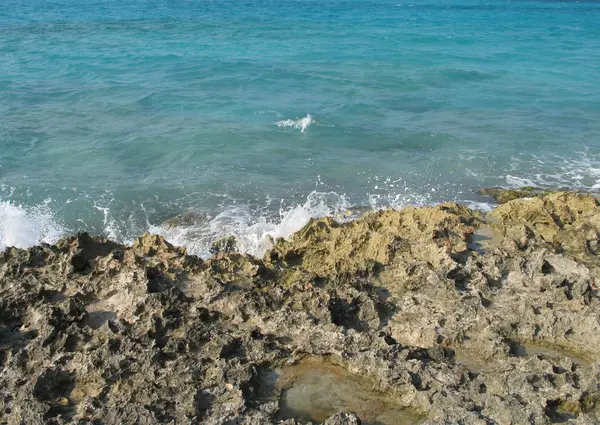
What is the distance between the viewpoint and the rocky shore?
18.0 feet

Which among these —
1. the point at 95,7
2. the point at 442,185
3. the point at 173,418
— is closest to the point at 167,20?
the point at 95,7

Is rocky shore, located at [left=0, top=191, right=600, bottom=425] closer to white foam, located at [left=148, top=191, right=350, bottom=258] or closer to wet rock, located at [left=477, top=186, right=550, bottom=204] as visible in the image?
white foam, located at [left=148, top=191, right=350, bottom=258]

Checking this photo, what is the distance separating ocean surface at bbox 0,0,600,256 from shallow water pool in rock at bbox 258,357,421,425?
154 inches

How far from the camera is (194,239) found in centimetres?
1069

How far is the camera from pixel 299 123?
1706 cm

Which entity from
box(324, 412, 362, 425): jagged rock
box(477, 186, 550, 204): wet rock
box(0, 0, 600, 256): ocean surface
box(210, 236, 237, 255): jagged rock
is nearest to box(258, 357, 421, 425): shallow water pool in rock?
box(324, 412, 362, 425): jagged rock

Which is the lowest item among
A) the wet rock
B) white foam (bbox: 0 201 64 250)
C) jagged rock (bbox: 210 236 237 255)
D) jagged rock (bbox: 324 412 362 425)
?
white foam (bbox: 0 201 64 250)

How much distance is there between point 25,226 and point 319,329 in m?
7.37

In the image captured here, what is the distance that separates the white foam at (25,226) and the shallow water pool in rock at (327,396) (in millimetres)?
6754

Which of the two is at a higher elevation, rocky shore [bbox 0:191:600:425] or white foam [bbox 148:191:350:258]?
rocky shore [bbox 0:191:600:425]

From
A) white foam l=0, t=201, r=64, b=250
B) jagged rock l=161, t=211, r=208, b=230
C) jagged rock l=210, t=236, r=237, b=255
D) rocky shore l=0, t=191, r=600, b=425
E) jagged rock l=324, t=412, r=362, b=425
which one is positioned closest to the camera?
jagged rock l=324, t=412, r=362, b=425

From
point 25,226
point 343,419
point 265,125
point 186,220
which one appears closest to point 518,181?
point 265,125

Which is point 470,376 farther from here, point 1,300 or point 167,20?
point 167,20

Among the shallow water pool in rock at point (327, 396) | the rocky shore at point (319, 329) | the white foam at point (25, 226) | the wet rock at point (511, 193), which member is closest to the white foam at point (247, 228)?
the rocky shore at point (319, 329)
